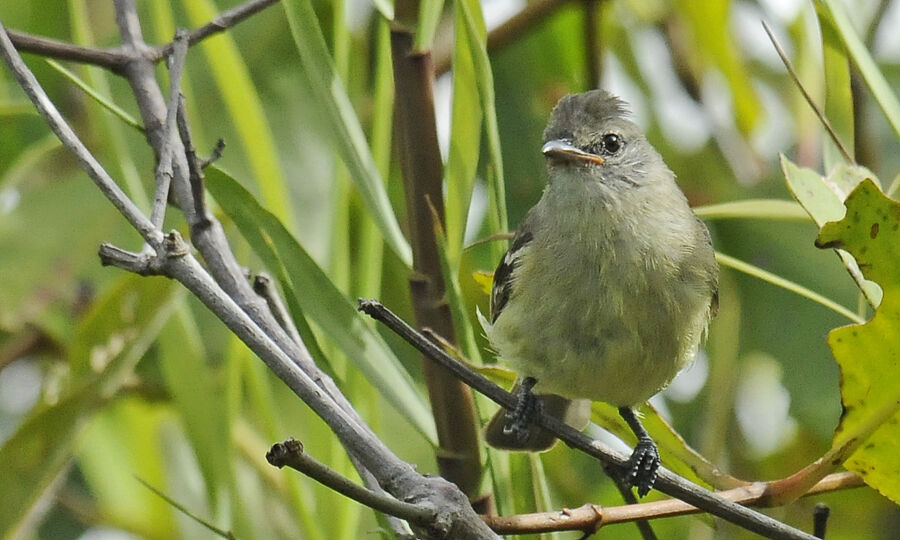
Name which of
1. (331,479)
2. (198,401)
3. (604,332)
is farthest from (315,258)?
(331,479)

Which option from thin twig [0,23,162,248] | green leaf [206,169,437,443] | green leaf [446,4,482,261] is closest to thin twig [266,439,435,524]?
thin twig [0,23,162,248]

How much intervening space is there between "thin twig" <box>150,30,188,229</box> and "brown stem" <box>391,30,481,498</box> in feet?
1.40

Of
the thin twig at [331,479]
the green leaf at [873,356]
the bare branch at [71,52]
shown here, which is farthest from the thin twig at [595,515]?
the bare branch at [71,52]

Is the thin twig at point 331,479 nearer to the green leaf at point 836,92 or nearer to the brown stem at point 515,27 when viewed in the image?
the green leaf at point 836,92

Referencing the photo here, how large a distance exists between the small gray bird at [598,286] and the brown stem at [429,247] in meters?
0.10

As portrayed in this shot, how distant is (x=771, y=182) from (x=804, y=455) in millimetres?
732

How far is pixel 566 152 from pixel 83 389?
44.5 inches

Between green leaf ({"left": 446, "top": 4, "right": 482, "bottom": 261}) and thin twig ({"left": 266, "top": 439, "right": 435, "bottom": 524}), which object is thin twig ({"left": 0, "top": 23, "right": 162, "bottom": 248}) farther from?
green leaf ({"left": 446, "top": 4, "right": 482, "bottom": 261})

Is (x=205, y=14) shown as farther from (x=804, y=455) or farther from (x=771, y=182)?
(x=804, y=455)

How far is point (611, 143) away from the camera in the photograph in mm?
2703

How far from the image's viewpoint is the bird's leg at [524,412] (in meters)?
2.22

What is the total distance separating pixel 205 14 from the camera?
249cm

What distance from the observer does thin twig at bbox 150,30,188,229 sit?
1.54 metres

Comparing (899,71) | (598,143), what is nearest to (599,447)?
(598,143)
